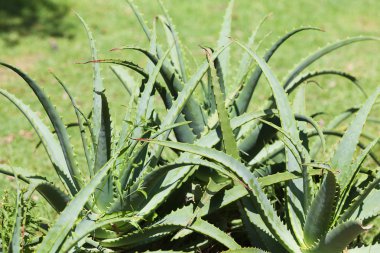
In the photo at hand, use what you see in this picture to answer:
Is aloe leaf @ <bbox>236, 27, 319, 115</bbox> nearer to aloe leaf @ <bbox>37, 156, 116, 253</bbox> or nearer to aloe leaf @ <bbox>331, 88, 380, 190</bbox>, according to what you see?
aloe leaf @ <bbox>331, 88, 380, 190</bbox>

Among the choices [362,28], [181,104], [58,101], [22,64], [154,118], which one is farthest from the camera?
[362,28]

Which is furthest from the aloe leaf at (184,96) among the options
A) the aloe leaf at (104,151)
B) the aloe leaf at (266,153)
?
the aloe leaf at (266,153)

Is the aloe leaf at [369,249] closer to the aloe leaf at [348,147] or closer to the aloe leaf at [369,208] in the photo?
the aloe leaf at [369,208]

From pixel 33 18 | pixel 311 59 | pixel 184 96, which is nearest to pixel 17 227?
pixel 184 96

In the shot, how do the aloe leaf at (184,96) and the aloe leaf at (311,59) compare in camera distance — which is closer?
the aloe leaf at (184,96)

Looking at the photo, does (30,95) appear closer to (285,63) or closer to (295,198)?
(285,63)

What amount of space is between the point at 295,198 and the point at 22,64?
509 cm

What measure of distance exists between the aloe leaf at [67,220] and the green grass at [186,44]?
2.19 metres

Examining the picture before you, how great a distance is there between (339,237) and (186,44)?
5.52 metres

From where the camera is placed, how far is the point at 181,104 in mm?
2664

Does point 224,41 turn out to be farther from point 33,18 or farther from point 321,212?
point 33,18

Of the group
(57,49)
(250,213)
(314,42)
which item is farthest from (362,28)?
(250,213)

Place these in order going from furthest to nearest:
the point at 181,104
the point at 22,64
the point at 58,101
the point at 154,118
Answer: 1. the point at 22,64
2. the point at 58,101
3. the point at 154,118
4. the point at 181,104

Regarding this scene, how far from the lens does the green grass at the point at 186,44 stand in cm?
591
